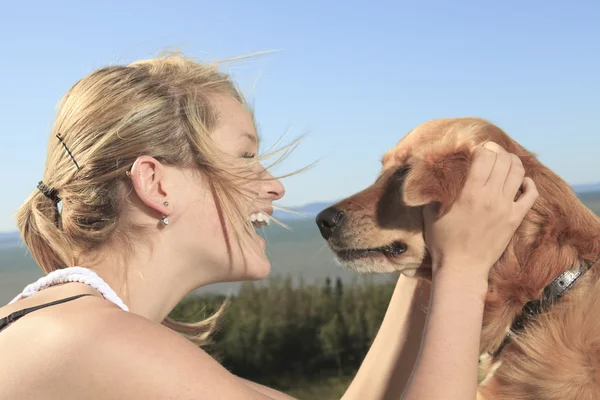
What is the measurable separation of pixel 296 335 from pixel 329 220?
3.30 m

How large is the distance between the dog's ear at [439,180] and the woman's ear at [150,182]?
80cm

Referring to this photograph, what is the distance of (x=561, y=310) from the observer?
2.11m

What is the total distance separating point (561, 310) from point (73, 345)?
1602mm

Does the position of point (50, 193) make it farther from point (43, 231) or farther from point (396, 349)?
point (396, 349)

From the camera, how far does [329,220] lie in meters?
2.71

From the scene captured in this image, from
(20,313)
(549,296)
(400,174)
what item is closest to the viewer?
(20,313)

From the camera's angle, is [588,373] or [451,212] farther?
[588,373]

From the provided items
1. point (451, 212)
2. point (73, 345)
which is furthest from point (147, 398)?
point (451, 212)

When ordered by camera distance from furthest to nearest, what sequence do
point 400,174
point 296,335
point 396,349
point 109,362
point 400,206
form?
point 296,335 < point 400,174 < point 400,206 < point 396,349 < point 109,362

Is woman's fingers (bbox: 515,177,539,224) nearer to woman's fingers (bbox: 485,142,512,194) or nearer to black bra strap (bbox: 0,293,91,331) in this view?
woman's fingers (bbox: 485,142,512,194)

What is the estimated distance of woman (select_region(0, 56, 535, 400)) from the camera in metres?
1.55

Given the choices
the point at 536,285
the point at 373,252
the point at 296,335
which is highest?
the point at 536,285

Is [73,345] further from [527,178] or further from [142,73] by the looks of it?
[527,178]

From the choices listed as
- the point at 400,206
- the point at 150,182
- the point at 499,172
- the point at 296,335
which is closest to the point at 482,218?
the point at 499,172
